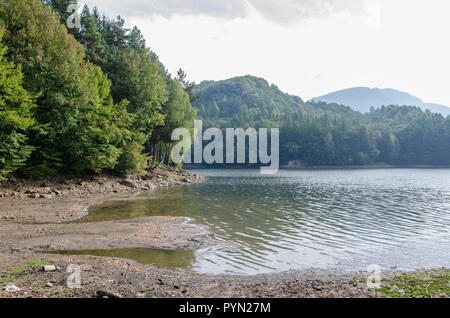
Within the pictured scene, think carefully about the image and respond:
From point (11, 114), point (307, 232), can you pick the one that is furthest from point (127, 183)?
point (307, 232)

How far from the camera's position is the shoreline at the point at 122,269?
34.3 feet

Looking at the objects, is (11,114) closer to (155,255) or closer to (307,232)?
(155,255)

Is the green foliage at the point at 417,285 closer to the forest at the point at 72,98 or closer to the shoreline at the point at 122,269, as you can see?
the shoreline at the point at 122,269

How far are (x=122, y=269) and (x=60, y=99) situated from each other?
28084 millimetres

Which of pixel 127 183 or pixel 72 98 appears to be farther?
pixel 127 183

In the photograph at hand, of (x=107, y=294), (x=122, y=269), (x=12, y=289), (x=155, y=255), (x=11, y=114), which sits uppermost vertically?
(x=11, y=114)

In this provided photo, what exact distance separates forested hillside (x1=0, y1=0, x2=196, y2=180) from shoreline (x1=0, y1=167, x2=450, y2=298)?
10028 mm

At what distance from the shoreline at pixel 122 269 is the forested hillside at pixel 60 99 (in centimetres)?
1003

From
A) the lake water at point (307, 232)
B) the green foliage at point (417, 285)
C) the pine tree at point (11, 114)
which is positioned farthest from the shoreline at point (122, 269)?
the pine tree at point (11, 114)

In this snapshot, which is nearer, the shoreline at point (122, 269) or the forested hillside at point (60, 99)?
the shoreline at point (122, 269)

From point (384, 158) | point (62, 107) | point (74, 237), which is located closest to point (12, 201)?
point (62, 107)

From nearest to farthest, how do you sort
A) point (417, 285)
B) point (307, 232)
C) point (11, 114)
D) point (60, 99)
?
point (417, 285), point (307, 232), point (11, 114), point (60, 99)

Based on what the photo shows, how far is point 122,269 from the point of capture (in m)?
13.1

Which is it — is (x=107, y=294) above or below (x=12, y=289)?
below
